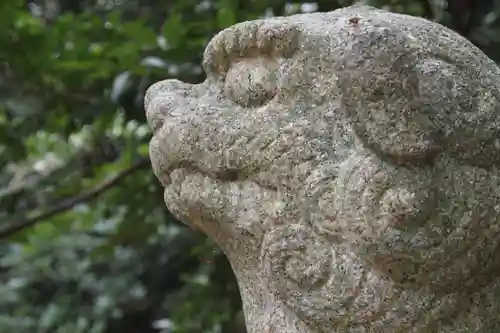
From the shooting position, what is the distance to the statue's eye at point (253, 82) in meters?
0.77

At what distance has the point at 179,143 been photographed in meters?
0.79

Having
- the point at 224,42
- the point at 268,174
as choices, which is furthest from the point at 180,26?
the point at 268,174

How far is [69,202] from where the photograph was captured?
1.75m

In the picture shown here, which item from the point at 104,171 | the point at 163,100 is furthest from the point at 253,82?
the point at 104,171

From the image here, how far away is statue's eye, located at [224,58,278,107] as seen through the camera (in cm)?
77

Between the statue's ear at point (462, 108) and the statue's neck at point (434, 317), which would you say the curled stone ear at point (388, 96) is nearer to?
the statue's ear at point (462, 108)

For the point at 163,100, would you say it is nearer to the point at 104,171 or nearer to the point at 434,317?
the point at 434,317

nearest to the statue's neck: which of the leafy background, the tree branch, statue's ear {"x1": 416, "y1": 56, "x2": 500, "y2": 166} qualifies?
statue's ear {"x1": 416, "y1": 56, "x2": 500, "y2": 166}

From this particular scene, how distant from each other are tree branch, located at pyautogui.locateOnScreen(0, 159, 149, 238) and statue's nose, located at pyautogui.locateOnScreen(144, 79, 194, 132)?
0.72m

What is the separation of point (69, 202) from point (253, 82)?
1.06 meters

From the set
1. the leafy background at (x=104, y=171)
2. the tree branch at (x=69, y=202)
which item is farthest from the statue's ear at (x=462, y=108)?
the tree branch at (x=69, y=202)

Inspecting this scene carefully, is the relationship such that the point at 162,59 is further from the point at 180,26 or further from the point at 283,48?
the point at 283,48

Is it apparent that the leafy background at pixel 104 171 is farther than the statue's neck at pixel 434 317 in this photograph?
Yes

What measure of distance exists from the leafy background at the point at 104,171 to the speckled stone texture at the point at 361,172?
22.0 inches
